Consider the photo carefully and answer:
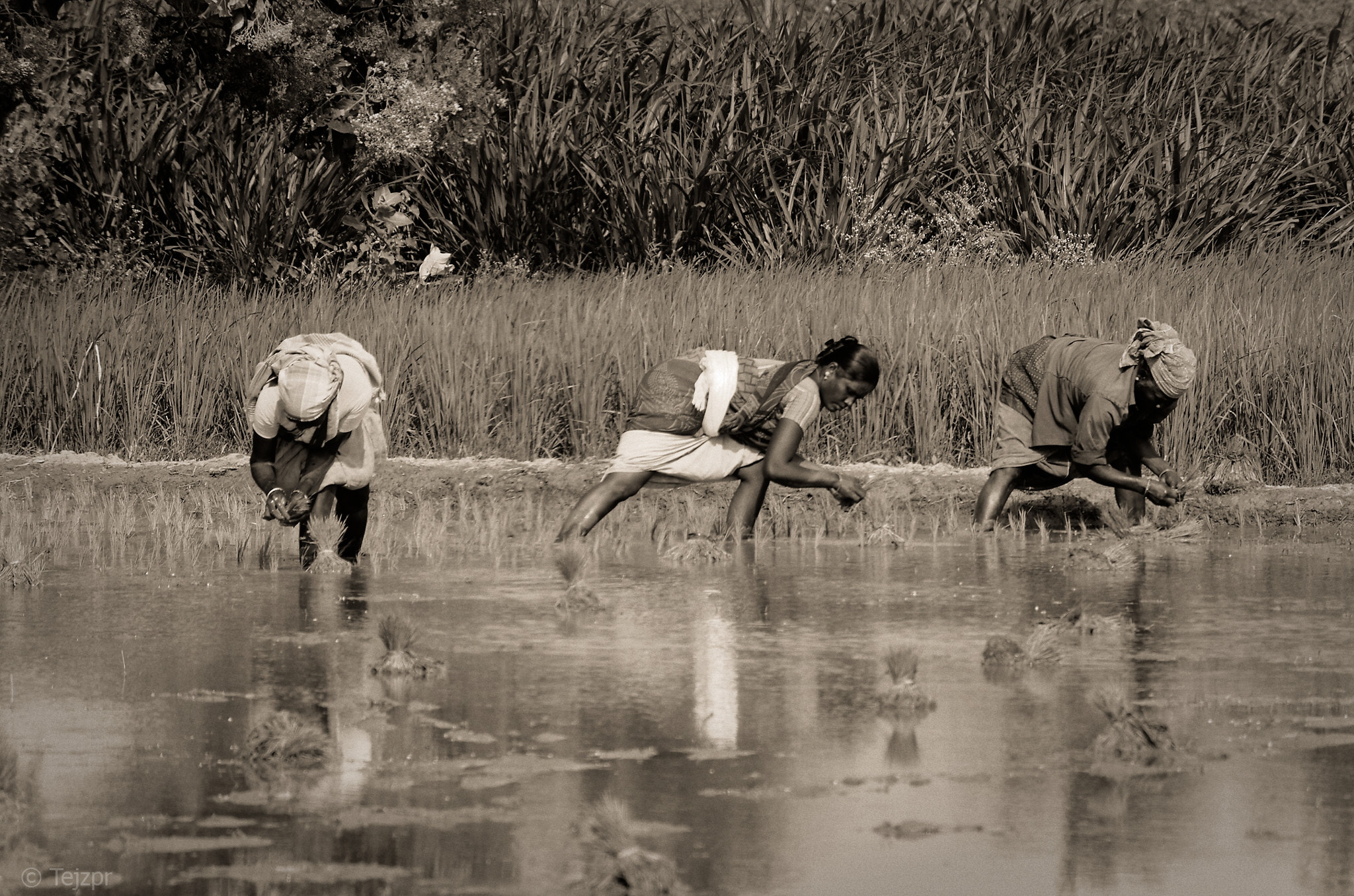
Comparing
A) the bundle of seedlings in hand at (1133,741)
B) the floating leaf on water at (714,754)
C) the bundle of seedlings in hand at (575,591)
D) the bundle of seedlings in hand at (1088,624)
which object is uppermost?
the bundle of seedlings in hand at (575,591)

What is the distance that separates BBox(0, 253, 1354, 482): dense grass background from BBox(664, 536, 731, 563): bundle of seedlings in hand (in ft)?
8.07

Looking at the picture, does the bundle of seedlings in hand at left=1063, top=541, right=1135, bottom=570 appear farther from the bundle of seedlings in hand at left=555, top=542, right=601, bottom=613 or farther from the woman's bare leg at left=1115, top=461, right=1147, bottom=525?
the bundle of seedlings in hand at left=555, top=542, right=601, bottom=613

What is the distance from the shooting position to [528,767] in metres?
4.08

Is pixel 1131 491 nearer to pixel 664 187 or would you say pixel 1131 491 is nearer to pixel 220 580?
pixel 220 580

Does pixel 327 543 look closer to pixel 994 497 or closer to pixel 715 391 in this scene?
pixel 715 391

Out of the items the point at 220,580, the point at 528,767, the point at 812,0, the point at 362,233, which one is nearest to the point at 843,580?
the point at 220,580

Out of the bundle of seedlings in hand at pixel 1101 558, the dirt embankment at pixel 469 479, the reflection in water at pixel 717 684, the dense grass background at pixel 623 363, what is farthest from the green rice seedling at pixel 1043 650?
the dense grass background at pixel 623 363

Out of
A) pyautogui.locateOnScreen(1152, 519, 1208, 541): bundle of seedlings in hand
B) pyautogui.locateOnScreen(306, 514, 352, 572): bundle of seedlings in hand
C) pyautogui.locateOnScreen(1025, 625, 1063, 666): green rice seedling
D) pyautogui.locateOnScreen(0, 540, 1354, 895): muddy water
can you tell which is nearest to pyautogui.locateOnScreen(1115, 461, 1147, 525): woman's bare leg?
pyautogui.locateOnScreen(1152, 519, 1208, 541): bundle of seedlings in hand

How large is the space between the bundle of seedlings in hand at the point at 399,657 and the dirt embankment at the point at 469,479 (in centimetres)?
364

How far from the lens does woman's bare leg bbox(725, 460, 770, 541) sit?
7094 millimetres

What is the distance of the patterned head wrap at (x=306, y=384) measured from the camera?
6105mm

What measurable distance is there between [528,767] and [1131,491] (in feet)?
13.5

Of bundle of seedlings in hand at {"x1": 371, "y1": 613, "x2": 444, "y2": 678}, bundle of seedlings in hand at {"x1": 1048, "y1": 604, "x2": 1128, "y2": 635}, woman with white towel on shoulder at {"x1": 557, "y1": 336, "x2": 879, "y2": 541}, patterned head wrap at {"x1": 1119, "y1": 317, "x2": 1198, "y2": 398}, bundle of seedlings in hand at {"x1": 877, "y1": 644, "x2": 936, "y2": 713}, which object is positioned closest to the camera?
bundle of seedlings in hand at {"x1": 877, "y1": 644, "x2": 936, "y2": 713}

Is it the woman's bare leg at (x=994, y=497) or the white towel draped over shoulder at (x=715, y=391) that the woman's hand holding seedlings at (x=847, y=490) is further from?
the woman's bare leg at (x=994, y=497)
